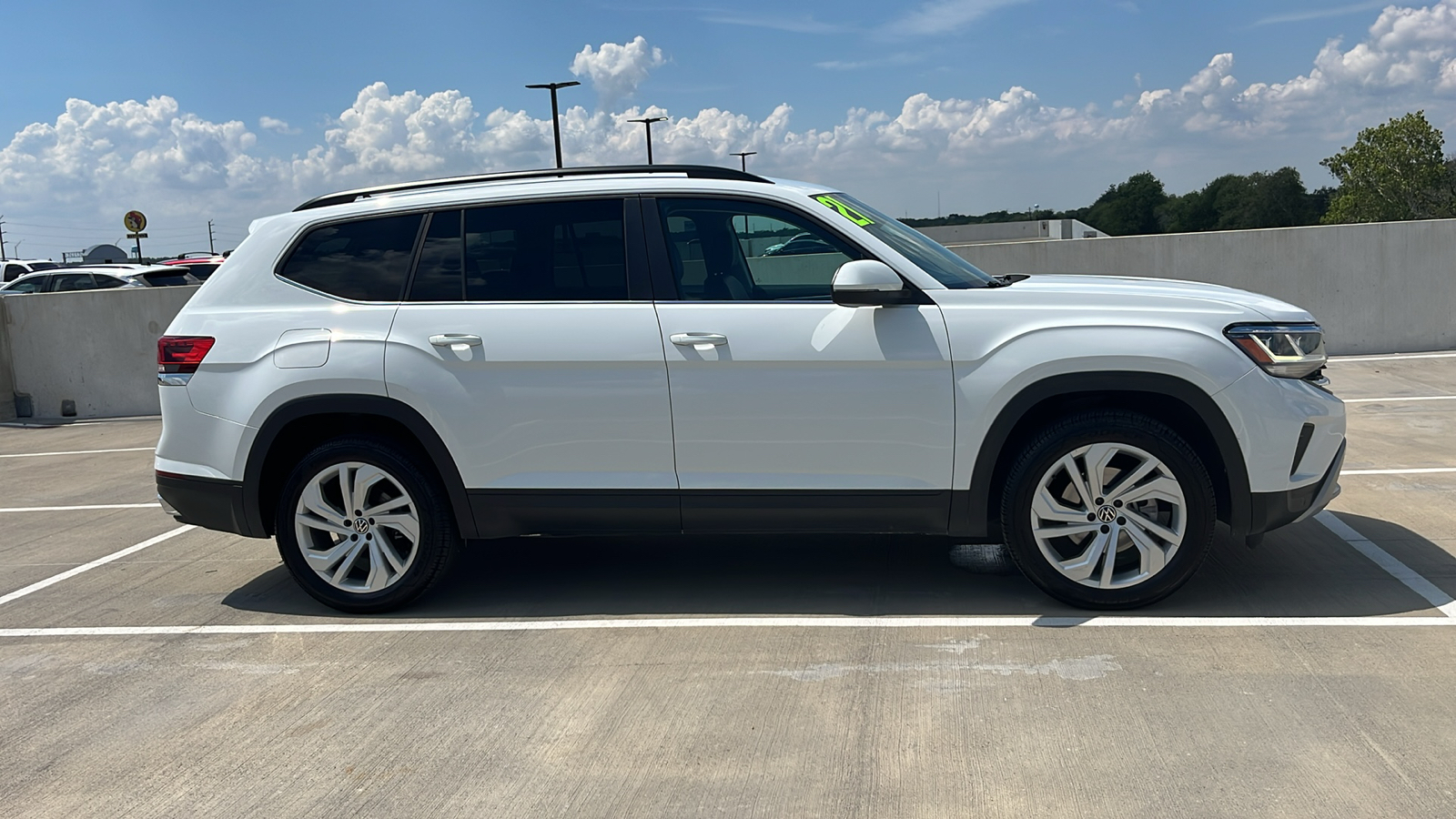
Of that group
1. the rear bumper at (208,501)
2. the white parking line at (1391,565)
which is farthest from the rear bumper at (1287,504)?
the rear bumper at (208,501)

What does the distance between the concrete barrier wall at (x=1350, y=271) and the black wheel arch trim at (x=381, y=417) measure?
8.60 m

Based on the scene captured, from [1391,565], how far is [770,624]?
113 inches

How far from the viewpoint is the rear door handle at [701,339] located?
15.1 feet

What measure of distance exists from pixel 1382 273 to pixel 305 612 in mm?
12072

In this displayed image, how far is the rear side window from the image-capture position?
15.8 feet

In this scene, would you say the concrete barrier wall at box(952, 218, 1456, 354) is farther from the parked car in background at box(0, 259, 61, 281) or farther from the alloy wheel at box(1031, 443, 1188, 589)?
the parked car in background at box(0, 259, 61, 281)

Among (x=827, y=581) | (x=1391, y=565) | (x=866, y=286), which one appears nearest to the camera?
(x=866, y=286)

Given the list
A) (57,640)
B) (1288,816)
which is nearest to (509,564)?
(57,640)

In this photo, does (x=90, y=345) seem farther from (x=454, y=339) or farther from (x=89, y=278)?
(x=89, y=278)

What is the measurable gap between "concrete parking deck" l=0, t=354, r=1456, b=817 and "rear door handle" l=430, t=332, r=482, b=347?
3.97 feet

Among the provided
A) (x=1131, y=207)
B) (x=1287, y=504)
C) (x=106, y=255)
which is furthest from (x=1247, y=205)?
(x=1287, y=504)

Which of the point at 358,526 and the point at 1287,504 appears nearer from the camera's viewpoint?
the point at 1287,504

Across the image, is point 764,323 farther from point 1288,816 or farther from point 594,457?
point 1288,816

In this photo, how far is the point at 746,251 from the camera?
4789 millimetres
